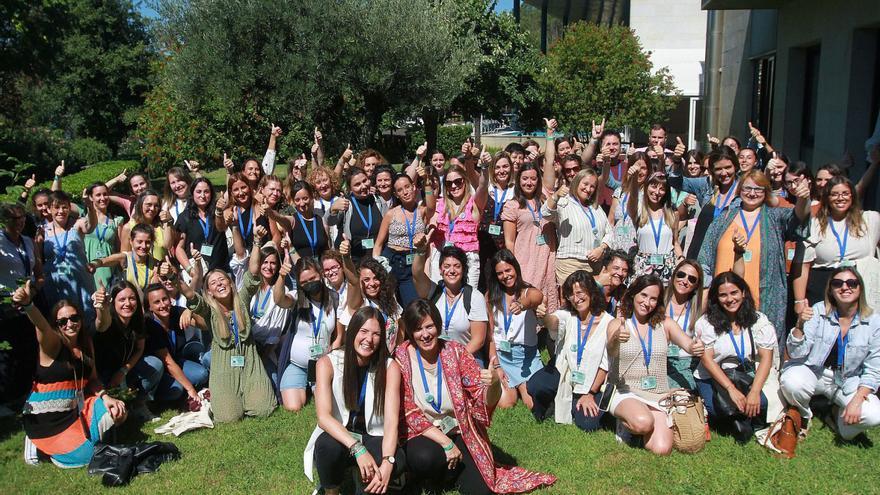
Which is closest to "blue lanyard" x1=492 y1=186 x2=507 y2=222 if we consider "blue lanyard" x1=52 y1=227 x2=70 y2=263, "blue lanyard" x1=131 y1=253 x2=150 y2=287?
"blue lanyard" x1=131 y1=253 x2=150 y2=287

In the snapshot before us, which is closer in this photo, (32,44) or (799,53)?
(799,53)

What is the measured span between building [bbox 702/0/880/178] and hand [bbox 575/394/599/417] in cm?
506

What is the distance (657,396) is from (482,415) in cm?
144

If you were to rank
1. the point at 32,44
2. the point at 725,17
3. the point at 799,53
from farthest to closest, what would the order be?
the point at 725,17, the point at 32,44, the point at 799,53

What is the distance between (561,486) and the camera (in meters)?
4.43

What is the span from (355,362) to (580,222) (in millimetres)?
2945

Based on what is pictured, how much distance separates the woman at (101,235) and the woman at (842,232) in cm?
616

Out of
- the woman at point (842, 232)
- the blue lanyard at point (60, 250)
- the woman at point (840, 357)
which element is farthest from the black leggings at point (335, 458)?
the blue lanyard at point (60, 250)

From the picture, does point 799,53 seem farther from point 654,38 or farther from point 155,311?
point 654,38

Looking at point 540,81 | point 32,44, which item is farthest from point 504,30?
point 32,44

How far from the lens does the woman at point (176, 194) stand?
7113 mm

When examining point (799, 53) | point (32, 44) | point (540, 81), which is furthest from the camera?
point (540, 81)

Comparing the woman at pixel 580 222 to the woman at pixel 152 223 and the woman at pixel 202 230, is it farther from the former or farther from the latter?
the woman at pixel 152 223

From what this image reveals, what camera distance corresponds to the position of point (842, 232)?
5.53 m
